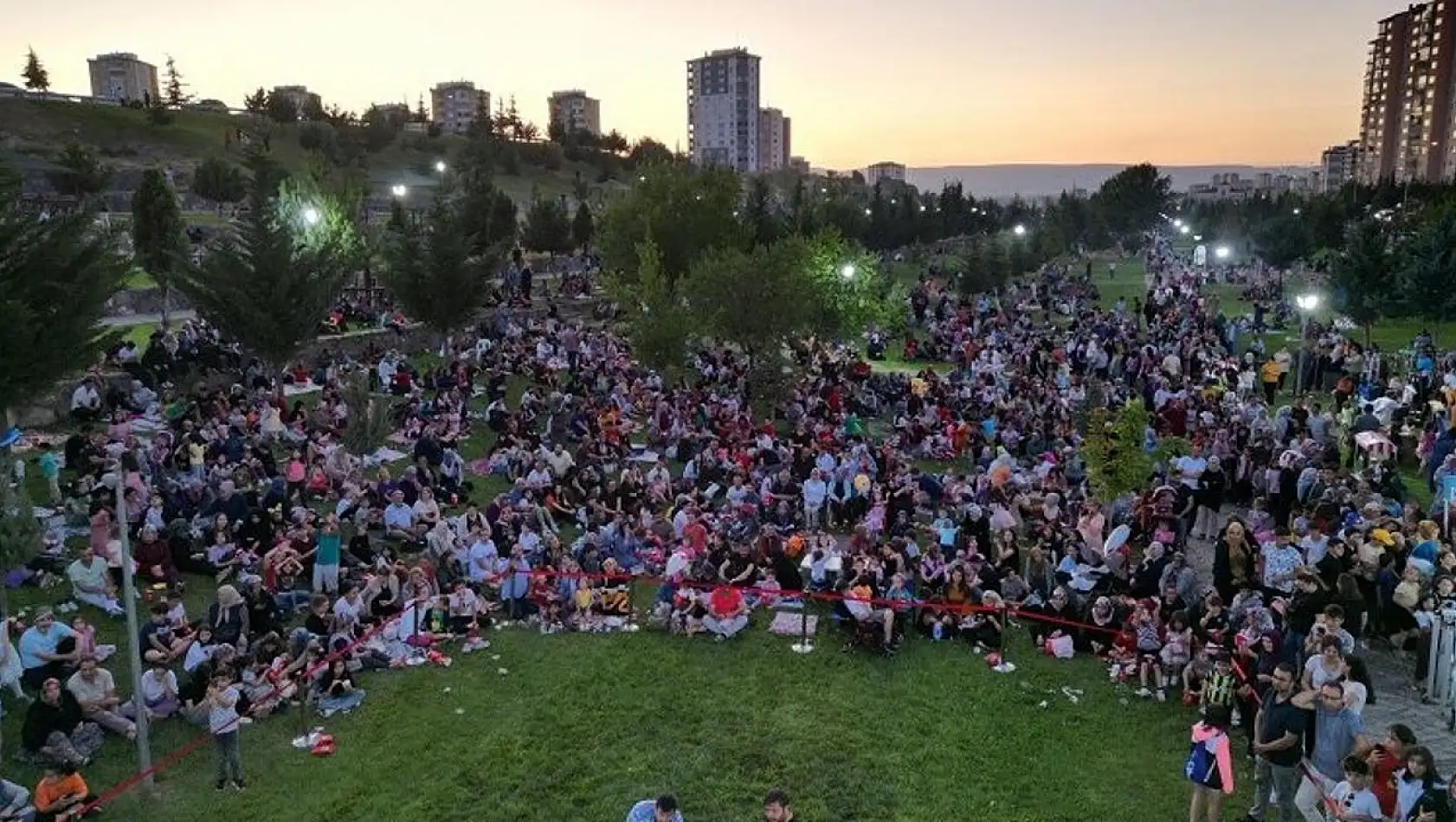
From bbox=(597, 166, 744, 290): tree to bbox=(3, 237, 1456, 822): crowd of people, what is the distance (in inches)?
625

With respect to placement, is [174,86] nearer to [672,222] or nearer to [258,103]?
[258,103]

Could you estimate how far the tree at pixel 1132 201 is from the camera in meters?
111

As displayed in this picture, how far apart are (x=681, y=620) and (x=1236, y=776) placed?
21.1ft

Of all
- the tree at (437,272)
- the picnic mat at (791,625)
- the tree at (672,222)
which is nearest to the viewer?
the picnic mat at (791,625)

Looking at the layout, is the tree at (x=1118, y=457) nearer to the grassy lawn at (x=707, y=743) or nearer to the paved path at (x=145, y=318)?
the grassy lawn at (x=707, y=743)

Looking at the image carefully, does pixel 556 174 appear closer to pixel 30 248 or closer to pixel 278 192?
pixel 278 192

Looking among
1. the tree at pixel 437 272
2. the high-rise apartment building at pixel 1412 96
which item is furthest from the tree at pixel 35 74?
the high-rise apartment building at pixel 1412 96

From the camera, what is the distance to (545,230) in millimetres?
53094

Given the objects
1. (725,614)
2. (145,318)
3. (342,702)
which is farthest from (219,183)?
(725,614)

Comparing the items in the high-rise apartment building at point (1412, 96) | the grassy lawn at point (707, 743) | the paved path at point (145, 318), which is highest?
the high-rise apartment building at point (1412, 96)

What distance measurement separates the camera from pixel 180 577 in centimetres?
1428

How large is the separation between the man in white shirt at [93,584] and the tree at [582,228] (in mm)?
42862

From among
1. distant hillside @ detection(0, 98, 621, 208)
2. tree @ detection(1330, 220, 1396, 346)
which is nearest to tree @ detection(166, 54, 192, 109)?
distant hillside @ detection(0, 98, 621, 208)

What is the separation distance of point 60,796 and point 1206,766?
30.8 ft
